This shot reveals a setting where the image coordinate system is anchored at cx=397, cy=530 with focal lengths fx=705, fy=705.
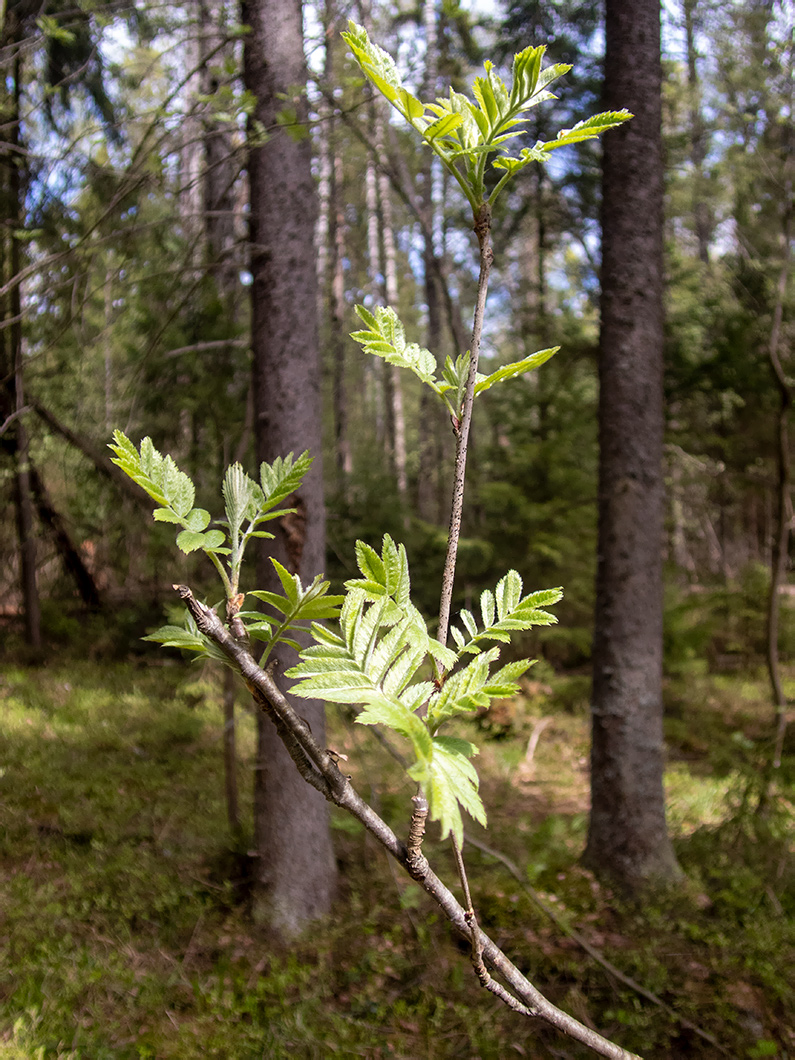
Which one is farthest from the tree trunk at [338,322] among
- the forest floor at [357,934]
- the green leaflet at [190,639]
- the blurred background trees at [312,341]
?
the green leaflet at [190,639]

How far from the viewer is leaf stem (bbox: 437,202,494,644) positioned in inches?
21.9

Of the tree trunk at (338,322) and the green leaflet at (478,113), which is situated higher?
the tree trunk at (338,322)

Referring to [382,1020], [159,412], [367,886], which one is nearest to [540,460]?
[159,412]

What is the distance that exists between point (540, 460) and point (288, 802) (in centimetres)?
604

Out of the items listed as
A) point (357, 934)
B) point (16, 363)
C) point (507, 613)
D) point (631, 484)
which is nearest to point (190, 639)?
point (507, 613)

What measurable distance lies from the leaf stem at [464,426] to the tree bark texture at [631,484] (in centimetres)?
400

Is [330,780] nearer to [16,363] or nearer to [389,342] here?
[389,342]

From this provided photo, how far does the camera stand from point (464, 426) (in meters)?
0.60

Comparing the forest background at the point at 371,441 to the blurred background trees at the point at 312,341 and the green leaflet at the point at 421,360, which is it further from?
the green leaflet at the point at 421,360

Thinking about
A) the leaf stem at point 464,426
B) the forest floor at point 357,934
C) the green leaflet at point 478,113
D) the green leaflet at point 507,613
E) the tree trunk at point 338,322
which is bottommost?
the forest floor at point 357,934

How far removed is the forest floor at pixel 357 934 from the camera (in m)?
3.24

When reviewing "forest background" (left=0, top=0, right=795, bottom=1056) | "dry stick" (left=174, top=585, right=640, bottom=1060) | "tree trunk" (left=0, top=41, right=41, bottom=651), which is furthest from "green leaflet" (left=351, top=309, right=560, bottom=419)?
"tree trunk" (left=0, top=41, right=41, bottom=651)

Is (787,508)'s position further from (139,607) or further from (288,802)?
(139,607)

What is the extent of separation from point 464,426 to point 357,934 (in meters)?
4.07
